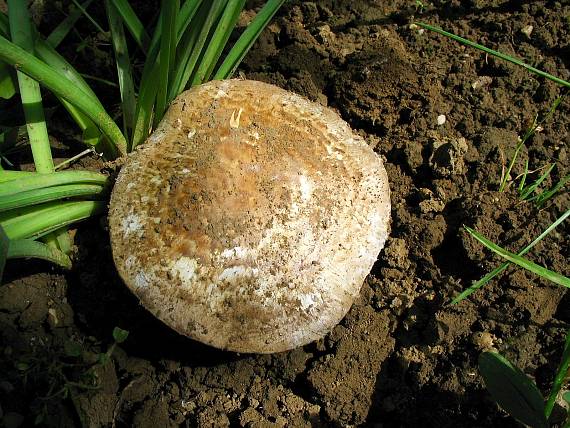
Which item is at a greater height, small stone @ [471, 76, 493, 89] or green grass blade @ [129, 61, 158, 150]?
small stone @ [471, 76, 493, 89]

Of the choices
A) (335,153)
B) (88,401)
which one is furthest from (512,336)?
(88,401)

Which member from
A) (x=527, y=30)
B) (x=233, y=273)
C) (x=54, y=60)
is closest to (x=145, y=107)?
(x=54, y=60)

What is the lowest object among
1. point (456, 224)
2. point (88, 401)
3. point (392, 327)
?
point (88, 401)

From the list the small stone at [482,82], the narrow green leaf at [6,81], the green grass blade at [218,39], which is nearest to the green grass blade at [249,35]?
the green grass blade at [218,39]

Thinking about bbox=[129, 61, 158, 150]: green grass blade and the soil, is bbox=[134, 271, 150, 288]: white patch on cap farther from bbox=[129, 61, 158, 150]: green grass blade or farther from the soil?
bbox=[129, 61, 158, 150]: green grass blade

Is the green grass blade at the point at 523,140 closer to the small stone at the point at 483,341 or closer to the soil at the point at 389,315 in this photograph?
the soil at the point at 389,315

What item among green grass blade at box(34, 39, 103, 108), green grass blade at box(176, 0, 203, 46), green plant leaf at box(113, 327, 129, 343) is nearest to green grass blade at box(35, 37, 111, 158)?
green grass blade at box(34, 39, 103, 108)

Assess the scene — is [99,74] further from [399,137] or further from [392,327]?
[392,327]
